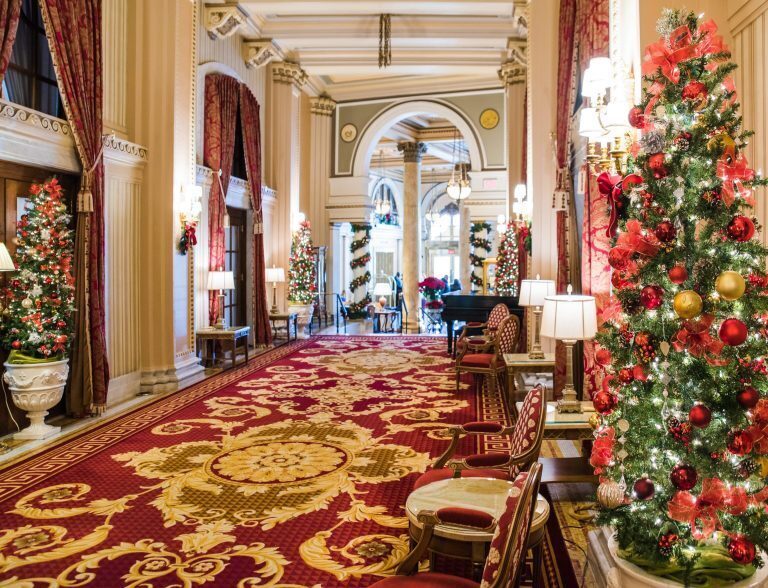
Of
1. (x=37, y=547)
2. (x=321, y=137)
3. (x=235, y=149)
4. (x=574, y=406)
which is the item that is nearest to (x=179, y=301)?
(x=235, y=149)

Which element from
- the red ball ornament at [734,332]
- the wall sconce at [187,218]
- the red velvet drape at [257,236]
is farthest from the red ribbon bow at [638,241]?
the red velvet drape at [257,236]

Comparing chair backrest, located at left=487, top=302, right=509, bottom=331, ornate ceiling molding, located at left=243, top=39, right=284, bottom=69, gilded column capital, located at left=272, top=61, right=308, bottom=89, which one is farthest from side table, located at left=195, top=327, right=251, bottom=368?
gilded column capital, located at left=272, top=61, right=308, bottom=89

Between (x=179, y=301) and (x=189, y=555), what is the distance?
5.39m

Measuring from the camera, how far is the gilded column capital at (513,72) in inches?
490

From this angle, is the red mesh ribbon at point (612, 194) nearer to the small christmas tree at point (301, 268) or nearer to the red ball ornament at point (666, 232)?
the red ball ornament at point (666, 232)

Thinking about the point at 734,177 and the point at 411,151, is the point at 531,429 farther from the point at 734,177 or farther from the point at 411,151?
the point at 411,151

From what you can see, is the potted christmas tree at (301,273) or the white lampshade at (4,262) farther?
the potted christmas tree at (301,273)

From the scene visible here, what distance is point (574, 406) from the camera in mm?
4316

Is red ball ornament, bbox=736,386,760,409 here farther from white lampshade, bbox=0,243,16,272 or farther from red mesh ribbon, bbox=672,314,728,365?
white lampshade, bbox=0,243,16,272

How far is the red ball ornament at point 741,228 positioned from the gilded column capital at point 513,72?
11177 mm

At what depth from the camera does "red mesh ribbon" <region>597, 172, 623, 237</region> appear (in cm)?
267

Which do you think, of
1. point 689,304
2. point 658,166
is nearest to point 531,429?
point 689,304

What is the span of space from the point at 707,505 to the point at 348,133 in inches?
584

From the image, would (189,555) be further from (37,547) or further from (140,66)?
(140,66)
